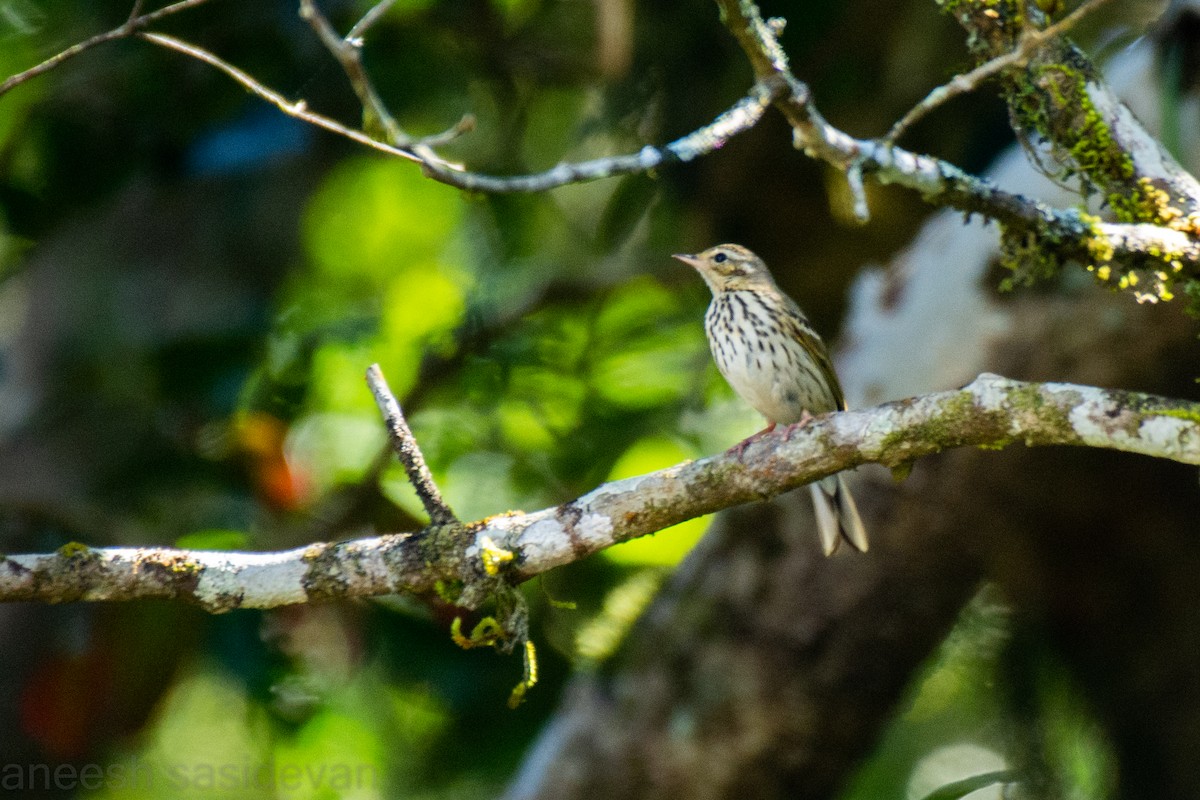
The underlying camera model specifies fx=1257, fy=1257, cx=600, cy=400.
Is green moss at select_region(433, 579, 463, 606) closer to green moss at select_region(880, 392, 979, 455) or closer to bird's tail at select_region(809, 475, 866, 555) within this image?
green moss at select_region(880, 392, 979, 455)

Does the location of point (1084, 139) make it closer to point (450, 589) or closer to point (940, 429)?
point (940, 429)

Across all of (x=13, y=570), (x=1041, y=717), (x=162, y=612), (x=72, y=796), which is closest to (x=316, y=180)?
(x=162, y=612)

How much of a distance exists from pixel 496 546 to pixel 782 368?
87.8 inches

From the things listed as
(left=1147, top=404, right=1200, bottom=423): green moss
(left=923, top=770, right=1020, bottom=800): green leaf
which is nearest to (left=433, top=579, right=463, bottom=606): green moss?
(left=1147, top=404, right=1200, bottom=423): green moss

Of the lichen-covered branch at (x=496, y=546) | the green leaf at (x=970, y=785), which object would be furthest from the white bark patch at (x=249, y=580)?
the green leaf at (x=970, y=785)

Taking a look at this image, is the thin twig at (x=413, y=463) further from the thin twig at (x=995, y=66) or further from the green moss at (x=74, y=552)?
the thin twig at (x=995, y=66)

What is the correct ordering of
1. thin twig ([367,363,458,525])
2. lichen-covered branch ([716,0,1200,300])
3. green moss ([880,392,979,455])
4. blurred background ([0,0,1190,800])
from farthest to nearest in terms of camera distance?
blurred background ([0,0,1190,800])
thin twig ([367,363,458,525])
green moss ([880,392,979,455])
lichen-covered branch ([716,0,1200,300])

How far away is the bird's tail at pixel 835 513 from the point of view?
5.27 meters

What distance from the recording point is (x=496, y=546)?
3270 mm

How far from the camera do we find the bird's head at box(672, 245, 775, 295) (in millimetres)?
5645

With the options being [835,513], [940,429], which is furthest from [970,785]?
[940,429]

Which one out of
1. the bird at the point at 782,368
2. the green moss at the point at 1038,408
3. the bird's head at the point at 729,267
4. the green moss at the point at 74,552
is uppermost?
the bird's head at the point at 729,267

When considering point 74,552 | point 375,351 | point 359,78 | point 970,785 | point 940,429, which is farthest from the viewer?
point 375,351

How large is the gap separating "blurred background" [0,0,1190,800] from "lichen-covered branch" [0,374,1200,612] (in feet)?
7.41
